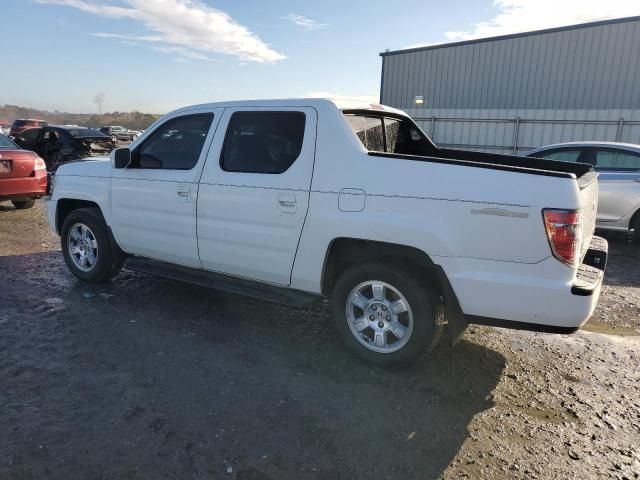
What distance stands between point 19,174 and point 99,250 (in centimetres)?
500

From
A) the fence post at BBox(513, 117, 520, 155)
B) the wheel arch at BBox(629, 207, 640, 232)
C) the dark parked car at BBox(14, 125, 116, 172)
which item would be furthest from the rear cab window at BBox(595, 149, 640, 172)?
the dark parked car at BBox(14, 125, 116, 172)

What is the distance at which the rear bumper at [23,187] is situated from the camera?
8.97 metres

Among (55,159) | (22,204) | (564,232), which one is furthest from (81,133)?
(564,232)

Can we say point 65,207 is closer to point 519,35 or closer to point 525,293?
point 525,293

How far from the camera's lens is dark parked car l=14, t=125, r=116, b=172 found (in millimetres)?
16234

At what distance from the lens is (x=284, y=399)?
130 inches

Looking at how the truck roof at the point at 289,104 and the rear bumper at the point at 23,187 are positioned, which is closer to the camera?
the truck roof at the point at 289,104

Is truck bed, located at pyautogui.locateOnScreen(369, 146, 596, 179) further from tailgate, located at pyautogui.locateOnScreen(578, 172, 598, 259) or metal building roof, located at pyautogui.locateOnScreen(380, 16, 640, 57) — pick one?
metal building roof, located at pyautogui.locateOnScreen(380, 16, 640, 57)

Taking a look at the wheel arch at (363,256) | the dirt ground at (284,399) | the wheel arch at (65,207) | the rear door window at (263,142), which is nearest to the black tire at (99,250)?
the wheel arch at (65,207)

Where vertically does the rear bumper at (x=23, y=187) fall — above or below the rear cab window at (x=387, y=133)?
below

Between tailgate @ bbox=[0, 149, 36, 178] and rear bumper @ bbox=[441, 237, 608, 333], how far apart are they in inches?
336

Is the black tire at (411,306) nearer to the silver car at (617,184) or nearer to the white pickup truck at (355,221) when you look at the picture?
the white pickup truck at (355,221)

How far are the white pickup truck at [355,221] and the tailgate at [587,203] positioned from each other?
0.08 ft

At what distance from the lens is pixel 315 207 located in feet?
12.4
